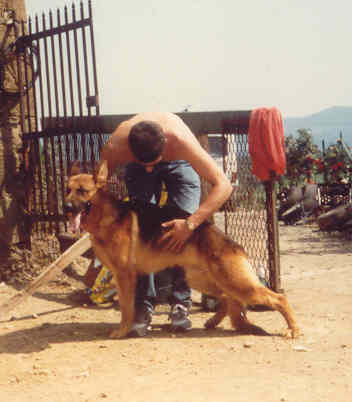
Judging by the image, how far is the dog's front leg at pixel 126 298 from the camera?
4.01 meters


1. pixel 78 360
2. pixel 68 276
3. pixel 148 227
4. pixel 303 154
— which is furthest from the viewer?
pixel 303 154

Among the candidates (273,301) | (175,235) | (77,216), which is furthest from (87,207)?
(273,301)

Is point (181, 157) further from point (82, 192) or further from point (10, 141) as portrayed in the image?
point (10, 141)

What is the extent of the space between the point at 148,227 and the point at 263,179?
1393mm

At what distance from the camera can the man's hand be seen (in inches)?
149

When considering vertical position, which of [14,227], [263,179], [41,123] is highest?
[41,123]

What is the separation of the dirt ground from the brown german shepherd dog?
278 millimetres

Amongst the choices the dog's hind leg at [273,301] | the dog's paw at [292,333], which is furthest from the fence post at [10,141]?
the dog's paw at [292,333]

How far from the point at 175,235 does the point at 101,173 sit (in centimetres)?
72

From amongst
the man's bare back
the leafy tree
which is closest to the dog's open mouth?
the man's bare back

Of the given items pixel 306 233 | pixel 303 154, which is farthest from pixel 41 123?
pixel 303 154

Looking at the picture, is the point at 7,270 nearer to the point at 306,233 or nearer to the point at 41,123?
the point at 41,123

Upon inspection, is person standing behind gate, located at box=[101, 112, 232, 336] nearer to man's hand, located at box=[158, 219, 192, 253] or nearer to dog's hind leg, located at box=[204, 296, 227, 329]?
man's hand, located at box=[158, 219, 192, 253]

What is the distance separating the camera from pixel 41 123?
260 inches
